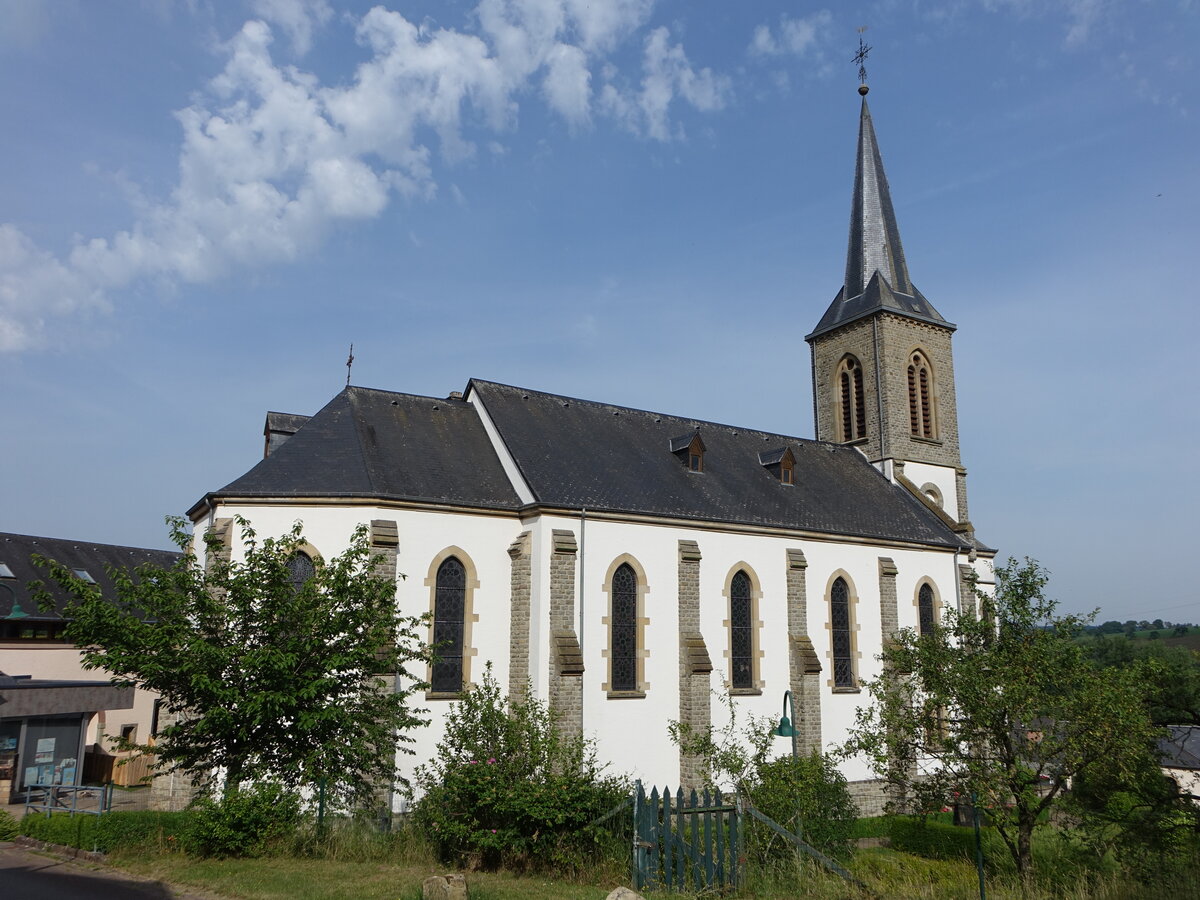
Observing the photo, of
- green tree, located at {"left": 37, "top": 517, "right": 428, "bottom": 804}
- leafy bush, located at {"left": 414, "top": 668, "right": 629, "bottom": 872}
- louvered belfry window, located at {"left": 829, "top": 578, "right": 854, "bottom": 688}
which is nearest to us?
green tree, located at {"left": 37, "top": 517, "right": 428, "bottom": 804}

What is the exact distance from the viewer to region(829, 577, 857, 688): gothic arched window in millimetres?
25719

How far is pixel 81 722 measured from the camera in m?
21.2

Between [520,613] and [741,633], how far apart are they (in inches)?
258

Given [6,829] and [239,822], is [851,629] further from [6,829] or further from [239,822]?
[6,829]

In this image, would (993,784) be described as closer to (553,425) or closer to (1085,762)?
(1085,762)

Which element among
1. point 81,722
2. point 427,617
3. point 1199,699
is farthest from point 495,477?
point 1199,699

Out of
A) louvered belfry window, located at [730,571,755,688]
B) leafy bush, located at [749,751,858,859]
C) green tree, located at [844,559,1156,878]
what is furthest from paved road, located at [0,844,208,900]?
louvered belfry window, located at [730,571,755,688]

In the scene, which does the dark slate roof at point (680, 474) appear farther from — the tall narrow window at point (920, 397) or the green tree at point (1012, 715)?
the green tree at point (1012, 715)

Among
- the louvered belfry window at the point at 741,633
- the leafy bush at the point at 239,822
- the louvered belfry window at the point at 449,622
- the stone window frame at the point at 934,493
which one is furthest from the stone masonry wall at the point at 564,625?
the stone window frame at the point at 934,493

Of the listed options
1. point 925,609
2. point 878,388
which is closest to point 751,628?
point 925,609

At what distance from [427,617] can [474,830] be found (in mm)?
3629

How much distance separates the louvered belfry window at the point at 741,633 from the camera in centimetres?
2345

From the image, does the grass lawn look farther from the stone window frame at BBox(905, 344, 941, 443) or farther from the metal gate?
the stone window frame at BBox(905, 344, 941, 443)

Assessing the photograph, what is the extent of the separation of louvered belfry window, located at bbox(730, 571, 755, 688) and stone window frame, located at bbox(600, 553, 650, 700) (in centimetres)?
297
